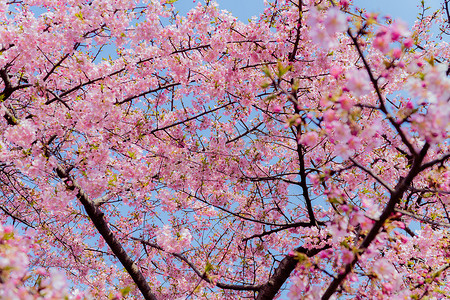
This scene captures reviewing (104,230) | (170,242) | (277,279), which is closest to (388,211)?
(170,242)

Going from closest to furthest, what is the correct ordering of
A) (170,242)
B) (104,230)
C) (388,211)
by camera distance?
(388,211)
(170,242)
(104,230)

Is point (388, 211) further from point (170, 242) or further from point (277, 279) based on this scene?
point (277, 279)

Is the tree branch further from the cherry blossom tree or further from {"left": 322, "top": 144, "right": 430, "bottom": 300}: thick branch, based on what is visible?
{"left": 322, "top": 144, "right": 430, "bottom": 300}: thick branch

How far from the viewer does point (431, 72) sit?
1.90 m

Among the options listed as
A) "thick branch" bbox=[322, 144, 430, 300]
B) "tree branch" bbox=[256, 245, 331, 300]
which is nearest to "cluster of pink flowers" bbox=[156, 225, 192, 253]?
"tree branch" bbox=[256, 245, 331, 300]

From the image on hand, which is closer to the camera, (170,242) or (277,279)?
(170,242)

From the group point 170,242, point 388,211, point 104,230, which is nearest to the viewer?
point 388,211

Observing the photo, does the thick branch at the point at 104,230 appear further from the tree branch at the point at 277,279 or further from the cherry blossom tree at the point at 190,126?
the tree branch at the point at 277,279

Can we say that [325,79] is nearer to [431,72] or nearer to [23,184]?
[431,72]

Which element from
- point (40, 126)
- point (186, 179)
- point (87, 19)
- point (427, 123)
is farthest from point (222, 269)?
point (427, 123)

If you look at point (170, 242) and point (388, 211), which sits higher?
point (170, 242)

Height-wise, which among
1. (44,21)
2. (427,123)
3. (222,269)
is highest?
(44,21)

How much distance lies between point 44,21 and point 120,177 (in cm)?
287

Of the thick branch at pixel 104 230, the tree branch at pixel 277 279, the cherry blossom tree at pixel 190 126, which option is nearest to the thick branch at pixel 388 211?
the cherry blossom tree at pixel 190 126
